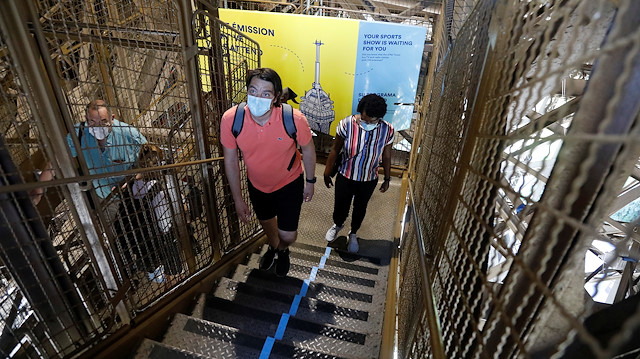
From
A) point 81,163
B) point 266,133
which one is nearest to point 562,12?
point 266,133

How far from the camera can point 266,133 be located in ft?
7.12

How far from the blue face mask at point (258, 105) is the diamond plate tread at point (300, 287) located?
1611 millimetres

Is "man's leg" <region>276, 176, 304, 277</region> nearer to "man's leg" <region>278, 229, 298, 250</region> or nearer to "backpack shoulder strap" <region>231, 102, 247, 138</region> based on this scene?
"man's leg" <region>278, 229, 298, 250</region>

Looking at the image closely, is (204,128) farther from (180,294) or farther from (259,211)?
(180,294)

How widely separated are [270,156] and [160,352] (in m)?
1.48

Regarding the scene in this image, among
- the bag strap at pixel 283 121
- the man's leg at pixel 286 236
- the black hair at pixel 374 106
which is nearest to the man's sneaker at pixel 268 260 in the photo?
the man's leg at pixel 286 236

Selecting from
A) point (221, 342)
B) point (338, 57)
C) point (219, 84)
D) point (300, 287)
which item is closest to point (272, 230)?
point (300, 287)

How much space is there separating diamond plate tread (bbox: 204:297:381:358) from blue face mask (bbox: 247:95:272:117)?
157 centimetres

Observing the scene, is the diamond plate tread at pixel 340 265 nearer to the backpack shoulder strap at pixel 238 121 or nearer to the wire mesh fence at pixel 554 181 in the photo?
the backpack shoulder strap at pixel 238 121

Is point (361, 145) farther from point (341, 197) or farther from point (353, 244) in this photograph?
point (353, 244)

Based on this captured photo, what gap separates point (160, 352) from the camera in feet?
6.31

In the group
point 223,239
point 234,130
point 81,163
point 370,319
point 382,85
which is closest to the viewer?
point 81,163

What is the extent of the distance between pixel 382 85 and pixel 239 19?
2.62m

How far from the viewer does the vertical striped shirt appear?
9.63ft
